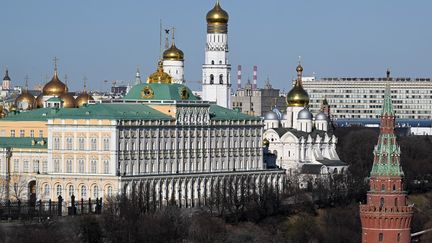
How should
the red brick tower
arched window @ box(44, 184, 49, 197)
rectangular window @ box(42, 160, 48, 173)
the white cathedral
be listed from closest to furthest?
1. the red brick tower
2. arched window @ box(44, 184, 49, 197)
3. rectangular window @ box(42, 160, 48, 173)
4. the white cathedral

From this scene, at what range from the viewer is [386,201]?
9525 cm

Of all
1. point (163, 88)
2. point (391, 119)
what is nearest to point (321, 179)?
point (163, 88)

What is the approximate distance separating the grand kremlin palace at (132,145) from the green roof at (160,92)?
0.17 ft

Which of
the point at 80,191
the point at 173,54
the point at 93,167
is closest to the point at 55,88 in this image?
the point at 173,54

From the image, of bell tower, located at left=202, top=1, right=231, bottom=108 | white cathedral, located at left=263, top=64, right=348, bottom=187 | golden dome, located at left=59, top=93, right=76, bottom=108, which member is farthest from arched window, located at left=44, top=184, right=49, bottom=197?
bell tower, located at left=202, top=1, right=231, bottom=108

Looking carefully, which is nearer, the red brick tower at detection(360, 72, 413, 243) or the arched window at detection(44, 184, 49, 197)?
the red brick tower at detection(360, 72, 413, 243)

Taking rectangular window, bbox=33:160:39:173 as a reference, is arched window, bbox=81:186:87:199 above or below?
below

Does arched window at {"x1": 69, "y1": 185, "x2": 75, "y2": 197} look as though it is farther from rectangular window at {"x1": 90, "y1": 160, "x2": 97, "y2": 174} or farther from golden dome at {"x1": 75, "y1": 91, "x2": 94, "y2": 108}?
golden dome at {"x1": 75, "y1": 91, "x2": 94, "y2": 108}

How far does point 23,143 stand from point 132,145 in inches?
321

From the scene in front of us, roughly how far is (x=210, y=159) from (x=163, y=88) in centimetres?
485

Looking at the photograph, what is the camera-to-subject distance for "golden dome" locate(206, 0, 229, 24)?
138 metres

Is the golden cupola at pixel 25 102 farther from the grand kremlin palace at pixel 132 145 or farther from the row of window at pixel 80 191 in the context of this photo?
the row of window at pixel 80 191

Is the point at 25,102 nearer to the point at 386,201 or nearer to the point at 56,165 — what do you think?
the point at 56,165

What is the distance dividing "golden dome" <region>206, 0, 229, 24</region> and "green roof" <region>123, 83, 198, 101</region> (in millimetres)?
19480
